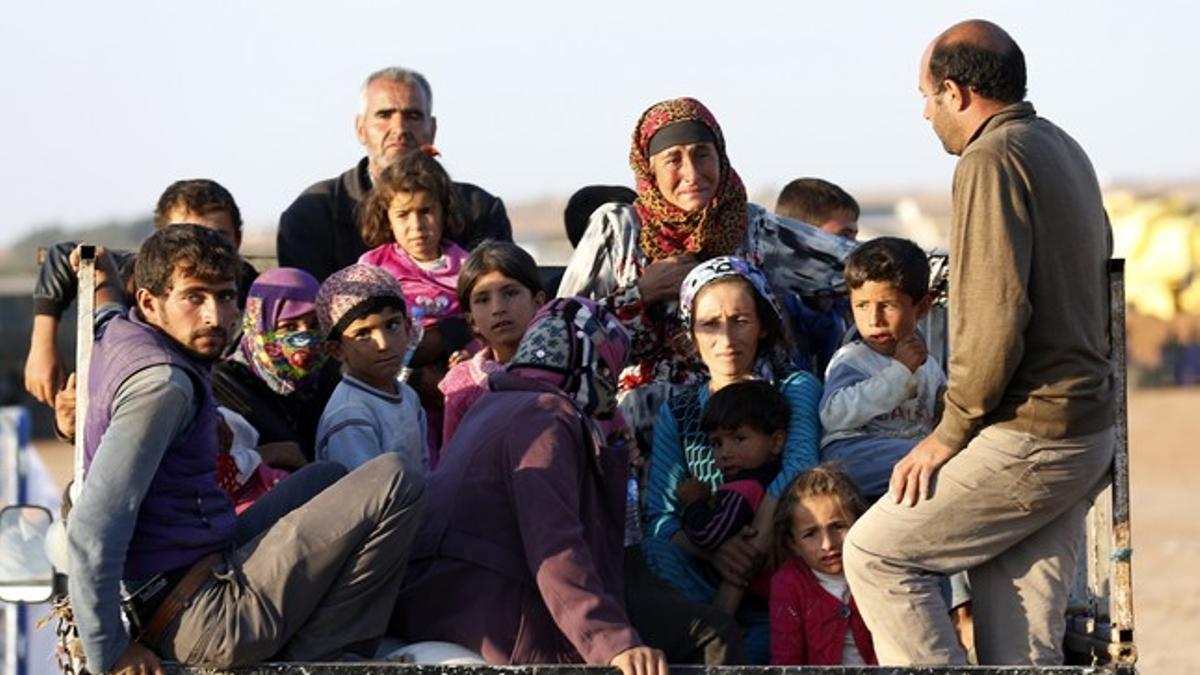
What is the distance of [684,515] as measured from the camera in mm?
6430

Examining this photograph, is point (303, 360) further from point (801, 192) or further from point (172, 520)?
point (801, 192)

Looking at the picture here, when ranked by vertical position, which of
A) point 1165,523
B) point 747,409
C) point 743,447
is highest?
point 747,409

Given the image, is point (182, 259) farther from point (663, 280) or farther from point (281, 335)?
point (663, 280)

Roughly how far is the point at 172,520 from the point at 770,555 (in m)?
1.56

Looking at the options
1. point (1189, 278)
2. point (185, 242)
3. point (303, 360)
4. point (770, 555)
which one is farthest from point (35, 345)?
point (1189, 278)

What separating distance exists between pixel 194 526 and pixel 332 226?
2.97m

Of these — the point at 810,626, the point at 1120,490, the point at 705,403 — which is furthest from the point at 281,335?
the point at 1120,490

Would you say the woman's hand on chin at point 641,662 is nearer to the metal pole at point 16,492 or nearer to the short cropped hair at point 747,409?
the short cropped hair at point 747,409

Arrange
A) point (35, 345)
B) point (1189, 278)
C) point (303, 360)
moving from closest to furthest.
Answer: point (303, 360), point (35, 345), point (1189, 278)

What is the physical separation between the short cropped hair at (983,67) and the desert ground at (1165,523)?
34.6 feet

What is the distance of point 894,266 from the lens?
6.66 meters

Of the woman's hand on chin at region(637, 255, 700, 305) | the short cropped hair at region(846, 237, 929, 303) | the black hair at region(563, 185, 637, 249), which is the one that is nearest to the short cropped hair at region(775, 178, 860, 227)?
the black hair at region(563, 185, 637, 249)

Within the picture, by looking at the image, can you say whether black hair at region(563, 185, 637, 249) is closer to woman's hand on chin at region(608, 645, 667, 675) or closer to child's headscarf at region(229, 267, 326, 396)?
child's headscarf at region(229, 267, 326, 396)

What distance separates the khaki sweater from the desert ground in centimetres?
1050
